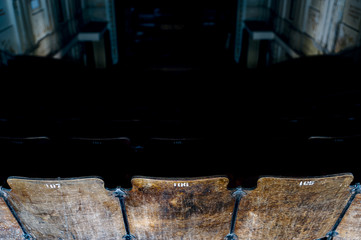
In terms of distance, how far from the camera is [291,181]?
139cm

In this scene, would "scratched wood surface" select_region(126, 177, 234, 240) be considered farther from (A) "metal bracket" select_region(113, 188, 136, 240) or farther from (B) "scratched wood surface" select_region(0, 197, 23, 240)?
(B) "scratched wood surface" select_region(0, 197, 23, 240)

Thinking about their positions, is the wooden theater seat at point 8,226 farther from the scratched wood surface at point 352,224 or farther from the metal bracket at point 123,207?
the scratched wood surface at point 352,224

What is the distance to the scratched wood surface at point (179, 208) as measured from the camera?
1.40 metres

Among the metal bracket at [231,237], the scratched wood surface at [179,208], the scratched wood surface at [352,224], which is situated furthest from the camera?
the metal bracket at [231,237]

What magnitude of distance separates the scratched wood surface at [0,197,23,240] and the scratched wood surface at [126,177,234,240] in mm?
640

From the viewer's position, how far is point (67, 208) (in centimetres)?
151

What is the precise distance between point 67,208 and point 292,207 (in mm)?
1141

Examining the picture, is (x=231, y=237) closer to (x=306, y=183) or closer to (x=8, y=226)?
(x=306, y=183)

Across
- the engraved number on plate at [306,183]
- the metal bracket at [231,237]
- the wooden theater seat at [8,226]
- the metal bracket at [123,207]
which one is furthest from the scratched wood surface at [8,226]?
the engraved number on plate at [306,183]

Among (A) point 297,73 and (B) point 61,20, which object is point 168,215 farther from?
(B) point 61,20

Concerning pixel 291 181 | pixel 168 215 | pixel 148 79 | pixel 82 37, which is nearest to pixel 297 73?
pixel 148 79

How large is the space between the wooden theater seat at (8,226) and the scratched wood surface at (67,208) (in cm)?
6

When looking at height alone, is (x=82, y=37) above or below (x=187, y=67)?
above

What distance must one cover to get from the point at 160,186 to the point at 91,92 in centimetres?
184
